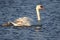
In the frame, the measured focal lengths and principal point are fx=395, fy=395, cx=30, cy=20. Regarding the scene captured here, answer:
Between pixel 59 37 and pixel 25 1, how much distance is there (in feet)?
27.6

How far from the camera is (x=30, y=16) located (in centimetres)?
1798

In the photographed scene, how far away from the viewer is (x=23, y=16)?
1817 cm

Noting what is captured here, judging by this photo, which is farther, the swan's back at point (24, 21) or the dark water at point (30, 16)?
the swan's back at point (24, 21)

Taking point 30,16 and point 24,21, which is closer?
point 24,21

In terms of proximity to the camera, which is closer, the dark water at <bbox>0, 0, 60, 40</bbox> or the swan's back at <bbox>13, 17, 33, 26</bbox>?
the dark water at <bbox>0, 0, 60, 40</bbox>

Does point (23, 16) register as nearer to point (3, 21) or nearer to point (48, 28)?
point (3, 21)

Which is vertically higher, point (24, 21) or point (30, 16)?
point (30, 16)

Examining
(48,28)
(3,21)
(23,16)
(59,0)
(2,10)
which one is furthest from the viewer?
(59,0)

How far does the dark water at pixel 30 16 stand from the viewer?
48.3ft

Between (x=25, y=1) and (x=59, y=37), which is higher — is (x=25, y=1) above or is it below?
above

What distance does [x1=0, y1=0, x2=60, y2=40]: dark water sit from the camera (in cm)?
1473

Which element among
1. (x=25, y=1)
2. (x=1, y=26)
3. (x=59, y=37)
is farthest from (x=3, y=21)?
(x=25, y=1)

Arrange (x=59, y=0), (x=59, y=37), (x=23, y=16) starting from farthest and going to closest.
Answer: (x=59, y=0), (x=23, y=16), (x=59, y=37)

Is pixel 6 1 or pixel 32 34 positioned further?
pixel 6 1
